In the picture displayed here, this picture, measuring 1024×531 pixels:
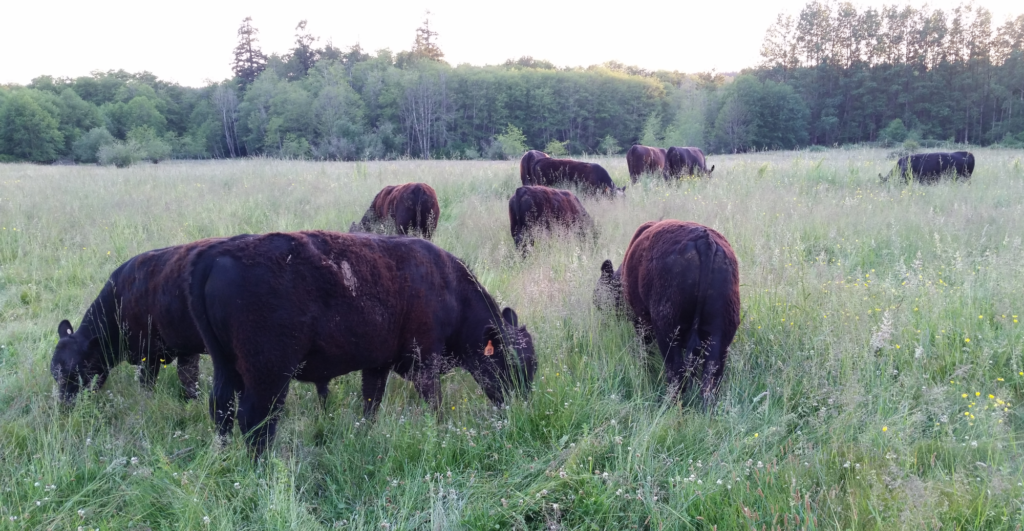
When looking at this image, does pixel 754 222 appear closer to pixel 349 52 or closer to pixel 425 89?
pixel 425 89

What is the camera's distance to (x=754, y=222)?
26.6 ft

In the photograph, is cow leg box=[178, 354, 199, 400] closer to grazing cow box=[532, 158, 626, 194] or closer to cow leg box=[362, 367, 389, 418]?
cow leg box=[362, 367, 389, 418]

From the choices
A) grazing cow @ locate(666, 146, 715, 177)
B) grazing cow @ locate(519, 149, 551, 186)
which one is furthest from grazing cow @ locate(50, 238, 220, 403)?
grazing cow @ locate(666, 146, 715, 177)

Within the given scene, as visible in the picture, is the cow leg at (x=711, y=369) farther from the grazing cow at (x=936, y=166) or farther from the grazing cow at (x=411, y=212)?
the grazing cow at (x=936, y=166)

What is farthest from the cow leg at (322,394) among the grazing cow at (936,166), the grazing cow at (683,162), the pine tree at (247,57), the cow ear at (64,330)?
the pine tree at (247,57)

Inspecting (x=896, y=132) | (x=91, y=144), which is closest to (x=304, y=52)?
(x=91, y=144)

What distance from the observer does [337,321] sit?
11.0ft

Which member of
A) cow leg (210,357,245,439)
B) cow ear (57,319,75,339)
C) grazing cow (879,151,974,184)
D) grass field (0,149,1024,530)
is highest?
grazing cow (879,151,974,184)

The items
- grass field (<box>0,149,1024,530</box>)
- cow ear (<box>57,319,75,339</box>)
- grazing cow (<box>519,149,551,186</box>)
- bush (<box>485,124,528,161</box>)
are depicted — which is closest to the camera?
grass field (<box>0,149,1024,530</box>)

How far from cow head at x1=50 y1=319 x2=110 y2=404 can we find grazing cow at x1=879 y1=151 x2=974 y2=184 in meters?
16.0

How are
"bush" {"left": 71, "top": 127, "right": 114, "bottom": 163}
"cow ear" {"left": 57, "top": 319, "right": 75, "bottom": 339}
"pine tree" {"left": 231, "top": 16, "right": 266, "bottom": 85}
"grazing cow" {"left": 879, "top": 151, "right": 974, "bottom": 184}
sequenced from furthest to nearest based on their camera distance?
"pine tree" {"left": 231, "top": 16, "right": 266, "bottom": 85}
"bush" {"left": 71, "top": 127, "right": 114, "bottom": 163}
"grazing cow" {"left": 879, "top": 151, "right": 974, "bottom": 184}
"cow ear" {"left": 57, "top": 319, "right": 75, "bottom": 339}

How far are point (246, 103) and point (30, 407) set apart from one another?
64.1 m

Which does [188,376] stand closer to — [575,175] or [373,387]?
[373,387]

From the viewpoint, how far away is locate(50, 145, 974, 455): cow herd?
3.17m
